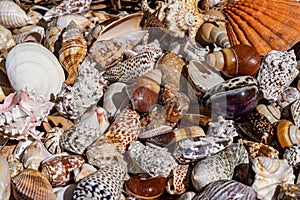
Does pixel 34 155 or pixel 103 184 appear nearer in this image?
pixel 103 184

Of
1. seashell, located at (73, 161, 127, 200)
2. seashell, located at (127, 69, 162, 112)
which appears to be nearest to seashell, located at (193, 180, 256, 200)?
seashell, located at (73, 161, 127, 200)

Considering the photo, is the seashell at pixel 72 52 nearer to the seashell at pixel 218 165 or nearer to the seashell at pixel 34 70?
the seashell at pixel 34 70

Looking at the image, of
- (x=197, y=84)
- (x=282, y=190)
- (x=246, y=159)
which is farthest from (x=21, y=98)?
(x=282, y=190)

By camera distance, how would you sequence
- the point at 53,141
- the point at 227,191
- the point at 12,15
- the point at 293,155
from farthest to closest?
the point at 12,15 < the point at 53,141 < the point at 293,155 < the point at 227,191

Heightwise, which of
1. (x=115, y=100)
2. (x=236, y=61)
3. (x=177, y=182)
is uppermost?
(x=236, y=61)

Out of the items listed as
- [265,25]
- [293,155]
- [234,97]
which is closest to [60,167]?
[234,97]

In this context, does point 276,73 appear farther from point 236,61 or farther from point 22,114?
point 22,114
